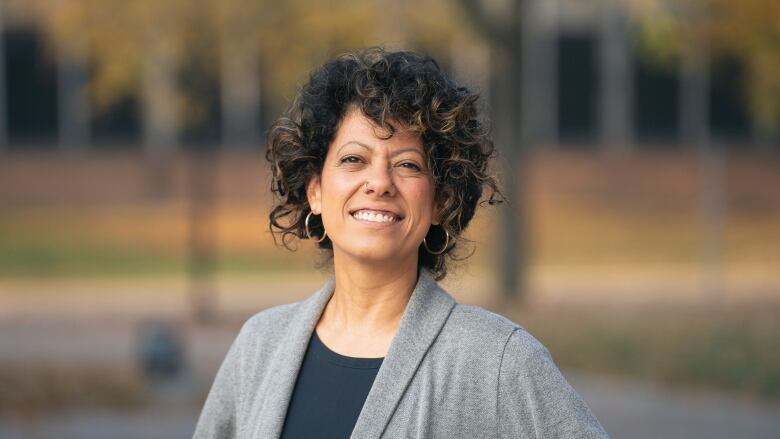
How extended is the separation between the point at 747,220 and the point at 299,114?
2437 centimetres

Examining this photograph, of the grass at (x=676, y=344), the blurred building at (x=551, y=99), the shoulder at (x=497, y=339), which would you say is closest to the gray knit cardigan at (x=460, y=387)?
the shoulder at (x=497, y=339)

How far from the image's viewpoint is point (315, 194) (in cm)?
274

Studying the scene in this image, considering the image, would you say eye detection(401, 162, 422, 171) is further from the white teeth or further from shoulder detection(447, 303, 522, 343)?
shoulder detection(447, 303, 522, 343)

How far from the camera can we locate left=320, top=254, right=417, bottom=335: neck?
2547 mm

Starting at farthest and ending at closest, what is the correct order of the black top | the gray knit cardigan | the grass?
the grass, the black top, the gray knit cardigan

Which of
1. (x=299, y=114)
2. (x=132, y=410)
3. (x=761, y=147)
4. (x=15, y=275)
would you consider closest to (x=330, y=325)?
(x=299, y=114)

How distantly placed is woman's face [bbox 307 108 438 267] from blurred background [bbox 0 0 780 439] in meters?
0.33

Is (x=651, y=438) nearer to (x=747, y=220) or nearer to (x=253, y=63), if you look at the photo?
(x=747, y=220)

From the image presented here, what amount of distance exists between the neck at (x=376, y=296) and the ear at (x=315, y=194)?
20 cm

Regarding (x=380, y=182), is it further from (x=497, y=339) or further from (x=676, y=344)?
(x=676, y=344)

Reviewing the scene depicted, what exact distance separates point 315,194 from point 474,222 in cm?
44

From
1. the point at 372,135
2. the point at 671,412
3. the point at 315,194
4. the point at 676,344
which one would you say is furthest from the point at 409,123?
the point at 676,344

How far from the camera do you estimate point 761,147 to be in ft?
99.9

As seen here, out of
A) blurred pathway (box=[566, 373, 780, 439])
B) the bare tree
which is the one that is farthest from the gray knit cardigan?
the bare tree
